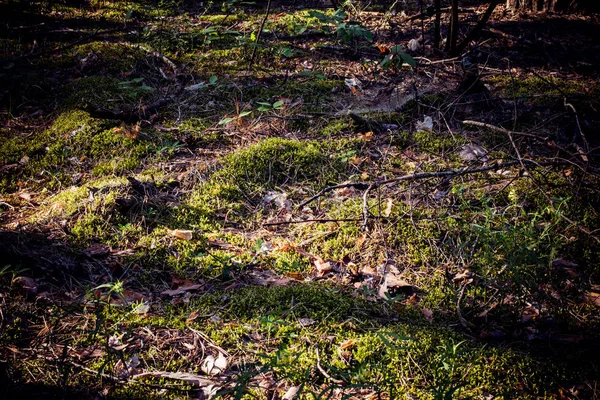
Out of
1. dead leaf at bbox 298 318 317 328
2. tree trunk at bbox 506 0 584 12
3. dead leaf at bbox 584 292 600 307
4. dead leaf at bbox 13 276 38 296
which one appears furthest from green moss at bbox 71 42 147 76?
tree trunk at bbox 506 0 584 12

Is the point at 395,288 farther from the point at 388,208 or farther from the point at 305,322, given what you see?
the point at 388,208

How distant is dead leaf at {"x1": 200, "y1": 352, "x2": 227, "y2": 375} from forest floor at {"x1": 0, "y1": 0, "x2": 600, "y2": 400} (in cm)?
1

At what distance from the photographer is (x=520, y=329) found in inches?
87.9

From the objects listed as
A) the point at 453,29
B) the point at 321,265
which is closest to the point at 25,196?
the point at 321,265

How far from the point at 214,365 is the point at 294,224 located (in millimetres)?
1392

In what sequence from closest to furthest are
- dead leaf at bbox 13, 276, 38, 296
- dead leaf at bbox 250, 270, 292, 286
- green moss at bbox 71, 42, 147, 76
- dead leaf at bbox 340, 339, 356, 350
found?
dead leaf at bbox 340, 339, 356, 350 < dead leaf at bbox 13, 276, 38, 296 < dead leaf at bbox 250, 270, 292, 286 < green moss at bbox 71, 42, 147, 76

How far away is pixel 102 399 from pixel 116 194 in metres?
1.75

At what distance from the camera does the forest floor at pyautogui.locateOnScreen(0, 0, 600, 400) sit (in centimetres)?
190

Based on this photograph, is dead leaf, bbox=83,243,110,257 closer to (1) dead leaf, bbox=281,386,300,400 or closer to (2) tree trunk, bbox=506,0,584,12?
(1) dead leaf, bbox=281,386,300,400

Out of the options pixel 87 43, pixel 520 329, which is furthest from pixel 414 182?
pixel 87 43

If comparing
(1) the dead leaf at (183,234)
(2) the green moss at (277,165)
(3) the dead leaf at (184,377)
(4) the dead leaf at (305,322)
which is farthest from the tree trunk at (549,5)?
(3) the dead leaf at (184,377)

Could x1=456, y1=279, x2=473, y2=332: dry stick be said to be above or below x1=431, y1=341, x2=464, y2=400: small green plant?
below

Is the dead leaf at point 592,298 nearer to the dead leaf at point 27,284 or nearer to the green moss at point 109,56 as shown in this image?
the dead leaf at point 27,284

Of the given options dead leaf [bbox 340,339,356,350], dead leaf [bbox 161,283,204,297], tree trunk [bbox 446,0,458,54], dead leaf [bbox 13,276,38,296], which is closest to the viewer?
dead leaf [bbox 340,339,356,350]
